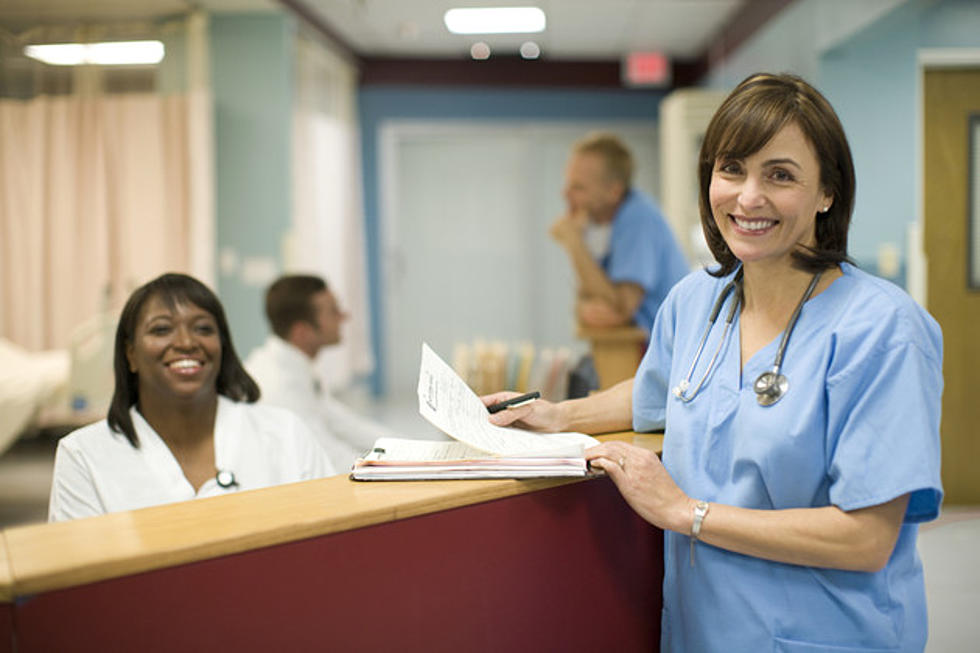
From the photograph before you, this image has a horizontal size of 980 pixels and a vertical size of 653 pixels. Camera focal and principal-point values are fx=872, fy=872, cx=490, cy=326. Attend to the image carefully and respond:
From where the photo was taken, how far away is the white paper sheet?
1.04m

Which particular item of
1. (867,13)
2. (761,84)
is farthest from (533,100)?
(761,84)

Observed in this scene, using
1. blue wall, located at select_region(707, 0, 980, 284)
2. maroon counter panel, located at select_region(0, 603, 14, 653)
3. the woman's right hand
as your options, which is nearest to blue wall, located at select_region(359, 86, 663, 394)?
blue wall, located at select_region(707, 0, 980, 284)

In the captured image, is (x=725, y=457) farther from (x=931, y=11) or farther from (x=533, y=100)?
(x=533, y=100)

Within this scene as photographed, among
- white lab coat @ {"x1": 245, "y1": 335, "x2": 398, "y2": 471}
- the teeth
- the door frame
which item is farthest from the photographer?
the door frame

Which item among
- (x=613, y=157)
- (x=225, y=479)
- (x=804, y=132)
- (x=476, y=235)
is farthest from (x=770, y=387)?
(x=476, y=235)

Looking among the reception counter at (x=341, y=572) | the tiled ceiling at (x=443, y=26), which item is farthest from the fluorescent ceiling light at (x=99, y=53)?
the reception counter at (x=341, y=572)

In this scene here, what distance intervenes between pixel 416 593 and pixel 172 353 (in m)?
0.79

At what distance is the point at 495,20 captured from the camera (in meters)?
4.97

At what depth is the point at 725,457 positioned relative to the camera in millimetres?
1024

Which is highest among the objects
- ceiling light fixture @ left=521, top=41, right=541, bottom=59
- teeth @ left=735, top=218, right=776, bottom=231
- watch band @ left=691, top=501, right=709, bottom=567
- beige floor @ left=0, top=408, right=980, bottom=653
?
ceiling light fixture @ left=521, top=41, right=541, bottom=59

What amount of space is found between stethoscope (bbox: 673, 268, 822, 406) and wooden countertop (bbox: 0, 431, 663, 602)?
0.20 meters

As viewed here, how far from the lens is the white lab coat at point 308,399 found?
2.46 meters

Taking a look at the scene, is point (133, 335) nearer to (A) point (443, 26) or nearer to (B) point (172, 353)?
(B) point (172, 353)

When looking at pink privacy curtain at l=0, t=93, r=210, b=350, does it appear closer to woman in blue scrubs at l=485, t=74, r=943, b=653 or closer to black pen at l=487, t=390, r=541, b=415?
black pen at l=487, t=390, r=541, b=415
